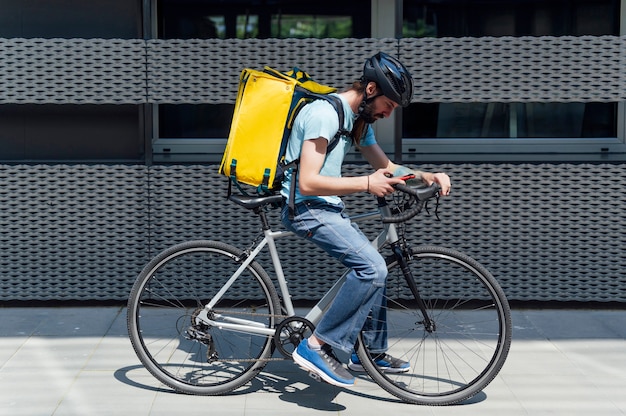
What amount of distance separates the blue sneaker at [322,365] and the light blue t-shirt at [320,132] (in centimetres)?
68

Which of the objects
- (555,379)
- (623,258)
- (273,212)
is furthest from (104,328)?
(623,258)

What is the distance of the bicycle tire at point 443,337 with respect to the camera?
468 cm

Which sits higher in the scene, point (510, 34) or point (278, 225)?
point (510, 34)

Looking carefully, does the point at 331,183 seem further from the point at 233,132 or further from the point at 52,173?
the point at 52,173

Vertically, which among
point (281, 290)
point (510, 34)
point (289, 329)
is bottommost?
point (289, 329)

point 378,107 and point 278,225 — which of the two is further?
point 278,225

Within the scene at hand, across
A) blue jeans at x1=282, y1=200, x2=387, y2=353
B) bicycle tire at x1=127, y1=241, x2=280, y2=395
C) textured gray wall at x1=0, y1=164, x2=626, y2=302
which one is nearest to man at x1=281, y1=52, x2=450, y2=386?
blue jeans at x1=282, y1=200, x2=387, y2=353

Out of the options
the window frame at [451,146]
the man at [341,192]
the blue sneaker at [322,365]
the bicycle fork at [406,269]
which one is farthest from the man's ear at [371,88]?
the window frame at [451,146]

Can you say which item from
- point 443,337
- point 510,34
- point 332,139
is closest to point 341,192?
point 332,139

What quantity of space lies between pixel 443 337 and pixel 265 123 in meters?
1.77

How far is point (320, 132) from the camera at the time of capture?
14.3ft

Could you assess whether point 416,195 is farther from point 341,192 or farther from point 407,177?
point 341,192

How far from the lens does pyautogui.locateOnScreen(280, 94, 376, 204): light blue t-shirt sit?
172 inches

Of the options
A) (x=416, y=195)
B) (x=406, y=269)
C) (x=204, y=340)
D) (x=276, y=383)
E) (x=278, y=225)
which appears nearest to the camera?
(x=416, y=195)
